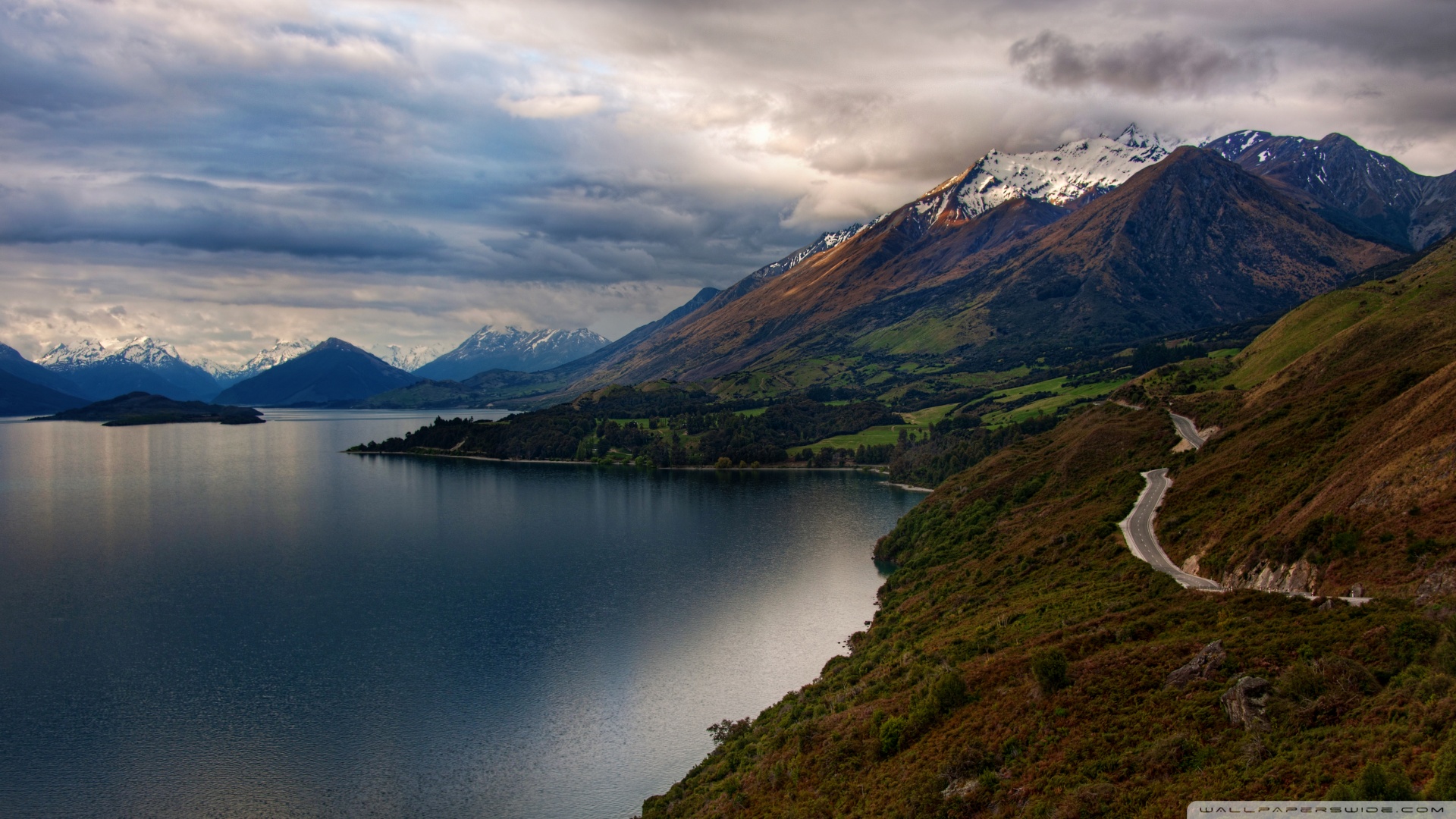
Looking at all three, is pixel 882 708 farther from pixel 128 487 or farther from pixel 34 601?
pixel 128 487

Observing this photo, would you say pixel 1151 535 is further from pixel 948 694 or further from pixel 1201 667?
pixel 1201 667

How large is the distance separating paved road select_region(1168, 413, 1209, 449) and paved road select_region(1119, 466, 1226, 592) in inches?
323

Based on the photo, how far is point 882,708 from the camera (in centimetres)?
4712

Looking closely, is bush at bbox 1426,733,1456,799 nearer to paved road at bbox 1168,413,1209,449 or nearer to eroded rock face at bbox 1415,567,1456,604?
eroded rock face at bbox 1415,567,1456,604

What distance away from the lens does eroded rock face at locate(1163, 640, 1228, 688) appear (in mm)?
33688

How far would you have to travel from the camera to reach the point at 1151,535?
219 feet

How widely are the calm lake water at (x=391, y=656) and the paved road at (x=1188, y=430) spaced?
42.2 m

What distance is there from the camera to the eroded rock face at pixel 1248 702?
95.5ft

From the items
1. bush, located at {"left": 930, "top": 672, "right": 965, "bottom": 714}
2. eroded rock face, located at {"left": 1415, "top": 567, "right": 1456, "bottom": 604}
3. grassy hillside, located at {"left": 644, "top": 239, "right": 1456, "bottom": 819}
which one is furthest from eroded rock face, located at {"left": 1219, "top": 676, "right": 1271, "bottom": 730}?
bush, located at {"left": 930, "top": 672, "right": 965, "bottom": 714}

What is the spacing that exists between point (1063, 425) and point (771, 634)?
79804 mm

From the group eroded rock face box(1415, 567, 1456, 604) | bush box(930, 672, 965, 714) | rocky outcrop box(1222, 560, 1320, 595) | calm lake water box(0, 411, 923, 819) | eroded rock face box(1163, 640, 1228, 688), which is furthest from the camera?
calm lake water box(0, 411, 923, 819)

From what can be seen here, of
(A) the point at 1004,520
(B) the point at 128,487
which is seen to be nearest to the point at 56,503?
(B) the point at 128,487

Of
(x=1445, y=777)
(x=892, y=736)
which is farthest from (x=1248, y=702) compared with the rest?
(x=892, y=736)

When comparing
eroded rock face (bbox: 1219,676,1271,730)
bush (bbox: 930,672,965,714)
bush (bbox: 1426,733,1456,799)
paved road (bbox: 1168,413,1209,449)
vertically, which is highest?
paved road (bbox: 1168,413,1209,449)
